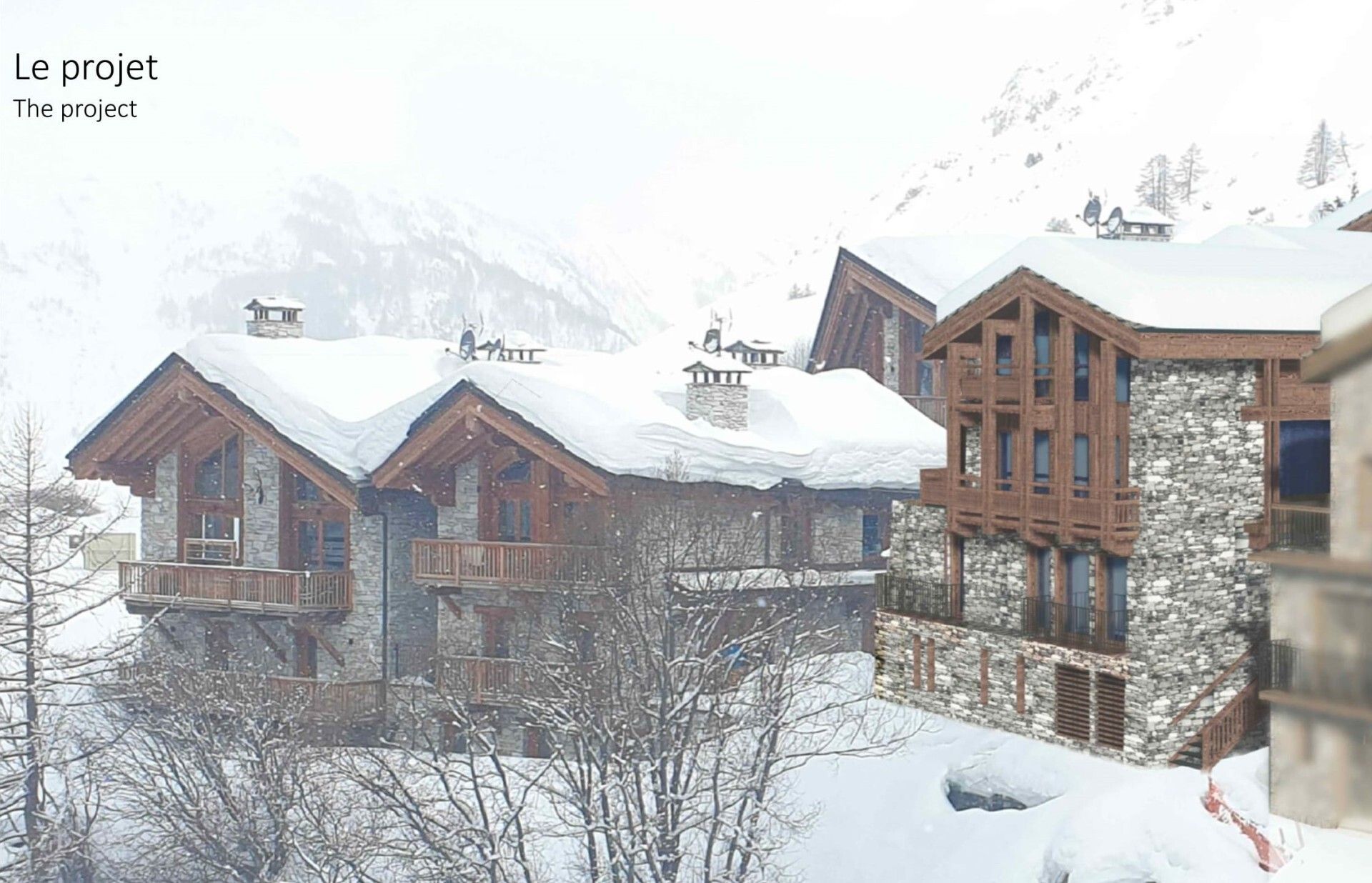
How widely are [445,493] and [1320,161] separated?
4411cm

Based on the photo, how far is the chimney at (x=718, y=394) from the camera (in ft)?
124

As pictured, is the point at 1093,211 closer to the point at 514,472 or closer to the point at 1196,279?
the point at 514,472

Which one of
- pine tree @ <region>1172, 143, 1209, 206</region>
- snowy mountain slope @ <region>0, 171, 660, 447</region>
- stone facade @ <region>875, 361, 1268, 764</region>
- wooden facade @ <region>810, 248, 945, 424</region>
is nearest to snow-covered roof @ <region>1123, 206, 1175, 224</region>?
wooden facade @ <region>810, 248, 945, 424</region>

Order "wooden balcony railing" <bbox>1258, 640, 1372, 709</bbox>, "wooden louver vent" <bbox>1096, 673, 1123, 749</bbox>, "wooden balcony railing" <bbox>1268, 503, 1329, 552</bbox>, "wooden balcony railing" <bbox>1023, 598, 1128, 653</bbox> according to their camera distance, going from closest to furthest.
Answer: "wooden balcony railing" <bbox>1258, 640, 1372, 709</bbox>, "wooden balcony railing" <bbox>1268, 503, 1329, 552</bbox>, "wooden louver vent" <bbox>1096, 673, 1123, 749</bbox>, "wooden balcony railing" <bbox>1023, 598, 1128, 653</bbox>

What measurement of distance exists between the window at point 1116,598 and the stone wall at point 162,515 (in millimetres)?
22773

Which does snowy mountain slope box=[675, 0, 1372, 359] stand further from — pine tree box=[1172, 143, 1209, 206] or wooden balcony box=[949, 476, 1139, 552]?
wooden balcony box=[949, 476, 1139, 552]

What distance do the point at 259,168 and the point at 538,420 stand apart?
4699 inches

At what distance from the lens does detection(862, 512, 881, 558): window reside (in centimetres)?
3853

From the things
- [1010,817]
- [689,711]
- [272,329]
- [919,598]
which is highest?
[272,329]

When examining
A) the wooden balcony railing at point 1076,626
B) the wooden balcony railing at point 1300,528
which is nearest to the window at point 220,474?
the wooden balcony railing at point 1076,626

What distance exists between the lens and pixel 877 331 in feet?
156

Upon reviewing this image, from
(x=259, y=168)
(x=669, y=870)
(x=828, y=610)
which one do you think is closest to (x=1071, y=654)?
(x=669, y=870)

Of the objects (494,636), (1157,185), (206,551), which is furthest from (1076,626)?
(1157,185)

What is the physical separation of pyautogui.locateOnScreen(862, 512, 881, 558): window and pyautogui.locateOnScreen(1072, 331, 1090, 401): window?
41.2ft
